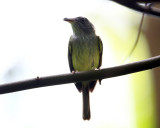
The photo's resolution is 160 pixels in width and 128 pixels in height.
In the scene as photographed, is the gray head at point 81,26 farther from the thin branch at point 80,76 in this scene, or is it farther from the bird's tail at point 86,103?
the thin branch at point 80,76

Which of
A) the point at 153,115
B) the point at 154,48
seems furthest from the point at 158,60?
the point at 154,48

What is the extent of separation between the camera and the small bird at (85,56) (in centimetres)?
346

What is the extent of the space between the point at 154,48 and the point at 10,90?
232 centimetres

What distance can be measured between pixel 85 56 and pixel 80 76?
1.49 meters

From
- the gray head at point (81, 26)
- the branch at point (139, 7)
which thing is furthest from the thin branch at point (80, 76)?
the gray head at point (81, 26)

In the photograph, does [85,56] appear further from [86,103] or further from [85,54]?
[86,103]

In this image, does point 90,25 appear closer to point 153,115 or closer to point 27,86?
point 153,115

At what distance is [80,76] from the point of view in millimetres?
1981

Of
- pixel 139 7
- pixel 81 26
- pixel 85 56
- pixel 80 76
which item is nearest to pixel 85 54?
pixel 85 56

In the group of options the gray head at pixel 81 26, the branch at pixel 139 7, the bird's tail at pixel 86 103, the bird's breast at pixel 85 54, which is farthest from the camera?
the gray head at pixel 81 26

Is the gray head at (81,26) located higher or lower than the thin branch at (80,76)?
higher

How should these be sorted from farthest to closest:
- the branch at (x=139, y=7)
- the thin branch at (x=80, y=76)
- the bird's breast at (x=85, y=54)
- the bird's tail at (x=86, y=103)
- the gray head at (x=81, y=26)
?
the gray head at (x=81, y=26) → the bird's breast at (x=85, y=54) → the bird's tail at (x=86, y=103) → the branch at (x=139, y=7) → the thin branch at (x=80, y=76)

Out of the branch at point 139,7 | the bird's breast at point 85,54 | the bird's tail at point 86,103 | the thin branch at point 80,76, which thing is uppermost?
the branch at point 139,7

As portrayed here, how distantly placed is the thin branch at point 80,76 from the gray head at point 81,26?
186 centimetres
